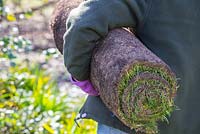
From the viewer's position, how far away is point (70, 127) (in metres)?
3.97

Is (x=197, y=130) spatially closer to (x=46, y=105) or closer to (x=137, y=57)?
Result: (x=137, y=57)

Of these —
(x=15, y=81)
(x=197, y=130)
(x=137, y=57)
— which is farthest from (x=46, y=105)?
(x=137, y=57)

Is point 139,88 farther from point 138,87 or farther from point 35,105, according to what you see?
point 35,105

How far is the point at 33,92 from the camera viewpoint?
4.42 m

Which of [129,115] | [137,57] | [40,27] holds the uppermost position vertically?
[137,57]

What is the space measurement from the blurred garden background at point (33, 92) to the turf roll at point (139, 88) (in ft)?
6.27

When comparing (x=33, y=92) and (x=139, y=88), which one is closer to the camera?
(x=139, y=88)

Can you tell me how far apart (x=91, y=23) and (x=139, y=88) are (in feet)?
0.97

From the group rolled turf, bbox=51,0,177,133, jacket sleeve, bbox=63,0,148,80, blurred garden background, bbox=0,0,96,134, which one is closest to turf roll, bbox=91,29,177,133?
rolled turf, bbox=51,0,177,133

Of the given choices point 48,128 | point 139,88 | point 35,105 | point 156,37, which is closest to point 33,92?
point 35,105

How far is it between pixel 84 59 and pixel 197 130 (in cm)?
46

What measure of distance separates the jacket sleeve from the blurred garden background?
1.67m

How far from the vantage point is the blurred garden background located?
3.79 meters

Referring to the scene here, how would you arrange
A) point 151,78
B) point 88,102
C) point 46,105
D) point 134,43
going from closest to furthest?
point 151,78
point 134,43
point 88,102
point 46,105
